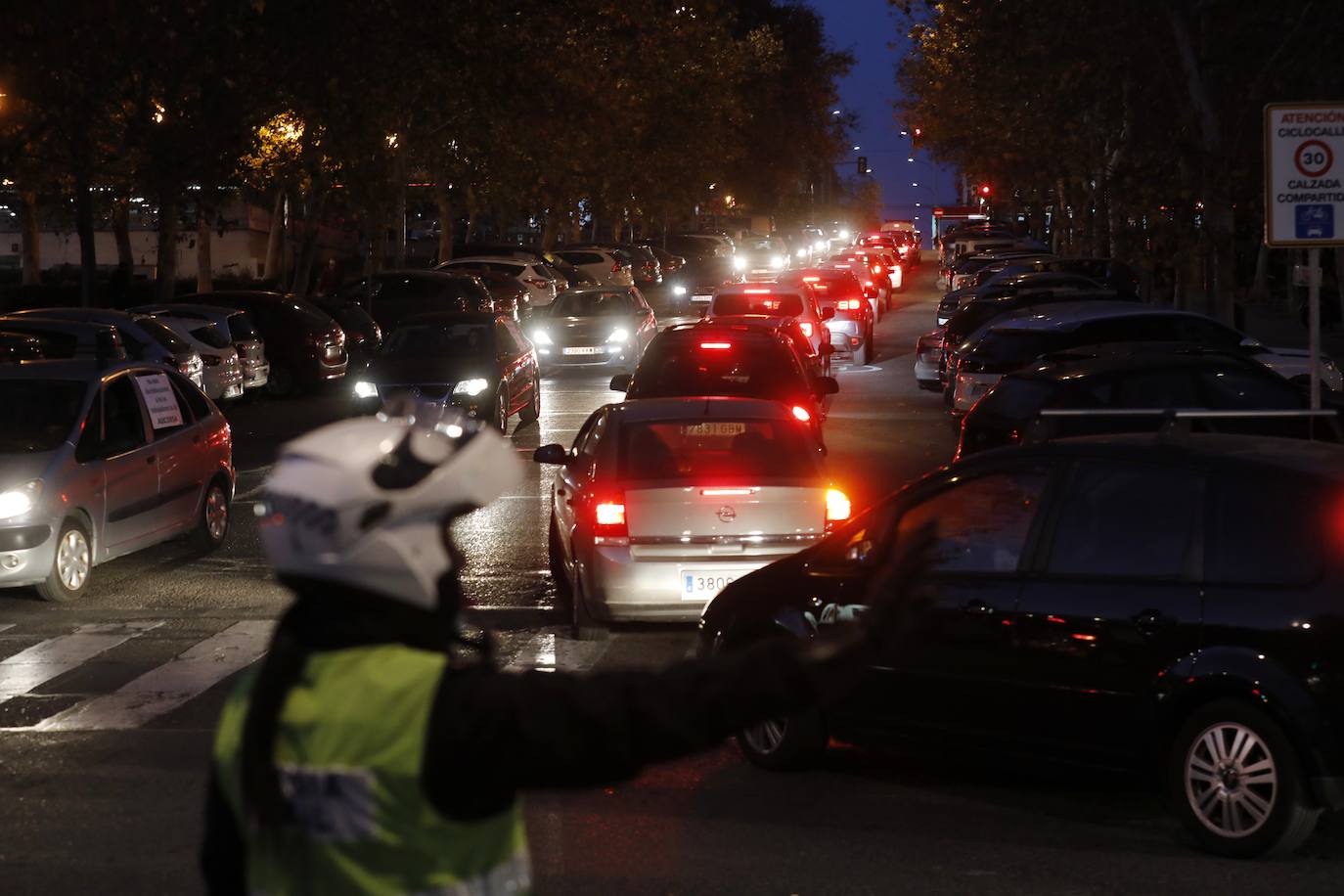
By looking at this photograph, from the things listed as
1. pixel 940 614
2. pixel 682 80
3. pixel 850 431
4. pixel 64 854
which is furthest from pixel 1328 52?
pixel 682 80

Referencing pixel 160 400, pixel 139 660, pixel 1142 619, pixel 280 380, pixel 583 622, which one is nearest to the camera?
pixel 1142 619

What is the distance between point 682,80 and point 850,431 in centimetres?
4295

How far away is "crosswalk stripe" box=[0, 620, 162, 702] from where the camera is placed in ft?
35.4

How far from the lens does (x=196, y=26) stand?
99.3ft

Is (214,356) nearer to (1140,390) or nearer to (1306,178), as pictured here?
(1140,390)

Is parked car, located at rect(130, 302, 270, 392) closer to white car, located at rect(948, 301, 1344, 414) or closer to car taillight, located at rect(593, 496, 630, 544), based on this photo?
white car, located at rect(948, 301, 1344, 414)

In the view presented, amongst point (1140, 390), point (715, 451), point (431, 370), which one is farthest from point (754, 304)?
point (715, 451)

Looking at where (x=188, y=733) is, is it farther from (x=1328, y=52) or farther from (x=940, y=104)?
(x=940, y=104)

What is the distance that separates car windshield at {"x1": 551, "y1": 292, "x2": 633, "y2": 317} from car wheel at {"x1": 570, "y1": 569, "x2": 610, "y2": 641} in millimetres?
23455

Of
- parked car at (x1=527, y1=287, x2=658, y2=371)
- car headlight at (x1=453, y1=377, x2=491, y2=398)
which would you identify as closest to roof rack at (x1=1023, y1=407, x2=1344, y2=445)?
car headlight at (x1=453, y1=377, x2=491, y2=398)

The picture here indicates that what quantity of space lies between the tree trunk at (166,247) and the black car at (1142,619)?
28.5 meters

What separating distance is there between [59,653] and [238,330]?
17840 mm

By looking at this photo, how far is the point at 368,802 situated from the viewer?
250 centimetres

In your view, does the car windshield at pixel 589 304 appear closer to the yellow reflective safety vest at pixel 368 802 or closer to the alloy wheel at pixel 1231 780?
the alloy wheel at pixel 1231 780
